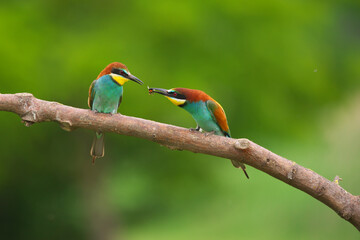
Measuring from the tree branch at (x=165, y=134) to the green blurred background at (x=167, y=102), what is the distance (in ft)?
10.4

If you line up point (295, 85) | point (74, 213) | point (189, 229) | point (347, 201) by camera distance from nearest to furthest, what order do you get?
1. point (347, 201)
2. point (295, 85)
3. point (74, 213)
4. point (189, 229)

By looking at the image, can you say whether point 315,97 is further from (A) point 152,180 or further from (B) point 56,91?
(B) point 56,91

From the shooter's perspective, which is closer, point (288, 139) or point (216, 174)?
point (288, 139)

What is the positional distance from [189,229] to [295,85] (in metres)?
3.50

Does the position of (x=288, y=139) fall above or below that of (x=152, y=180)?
above

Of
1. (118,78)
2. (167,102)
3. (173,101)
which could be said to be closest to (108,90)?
(118,78)

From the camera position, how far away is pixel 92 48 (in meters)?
6.76

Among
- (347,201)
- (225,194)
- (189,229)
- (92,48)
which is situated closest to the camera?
(347,201)

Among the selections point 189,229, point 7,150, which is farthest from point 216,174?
point 7,150

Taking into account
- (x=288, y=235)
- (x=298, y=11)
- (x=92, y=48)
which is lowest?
(x=288, y=235)

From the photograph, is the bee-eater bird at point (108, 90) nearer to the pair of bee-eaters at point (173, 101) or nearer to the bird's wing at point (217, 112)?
the pair of bee-eaters at point (173, 101)

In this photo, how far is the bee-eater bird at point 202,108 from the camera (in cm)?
369

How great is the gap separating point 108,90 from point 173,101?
0.68 metres

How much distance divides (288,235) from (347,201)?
5.68m
